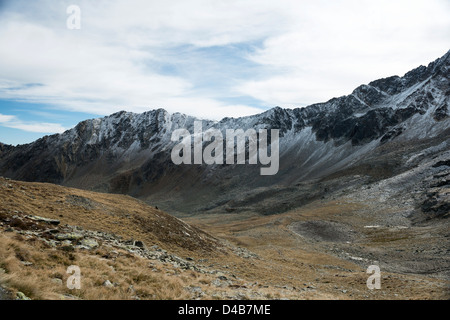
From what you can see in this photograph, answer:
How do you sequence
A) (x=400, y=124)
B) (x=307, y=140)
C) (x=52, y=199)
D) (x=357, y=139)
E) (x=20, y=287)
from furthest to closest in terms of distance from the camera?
1. (x=307, y=140)
2. (x=357, y=139)
3. (x=400, y=124)
4. (x=52, y=199)
5. (x=20, y=287)

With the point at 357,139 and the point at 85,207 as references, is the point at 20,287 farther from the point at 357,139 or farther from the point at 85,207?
the point at 357,139

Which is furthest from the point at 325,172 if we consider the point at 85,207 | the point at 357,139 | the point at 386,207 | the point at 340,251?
the point at 85,207

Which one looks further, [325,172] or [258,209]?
[325,172]

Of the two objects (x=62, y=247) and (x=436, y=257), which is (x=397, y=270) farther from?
(x=62, y=247)

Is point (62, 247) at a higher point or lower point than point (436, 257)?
higher

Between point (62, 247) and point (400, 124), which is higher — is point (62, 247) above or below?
below

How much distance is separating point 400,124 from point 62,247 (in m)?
166

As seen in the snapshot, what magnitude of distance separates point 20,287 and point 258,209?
4177 inches

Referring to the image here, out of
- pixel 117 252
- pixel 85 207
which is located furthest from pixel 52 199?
pixel 117 252

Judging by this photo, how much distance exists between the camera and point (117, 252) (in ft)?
60.8

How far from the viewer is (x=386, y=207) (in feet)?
252

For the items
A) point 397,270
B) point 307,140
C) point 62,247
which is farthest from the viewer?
point 307,140
